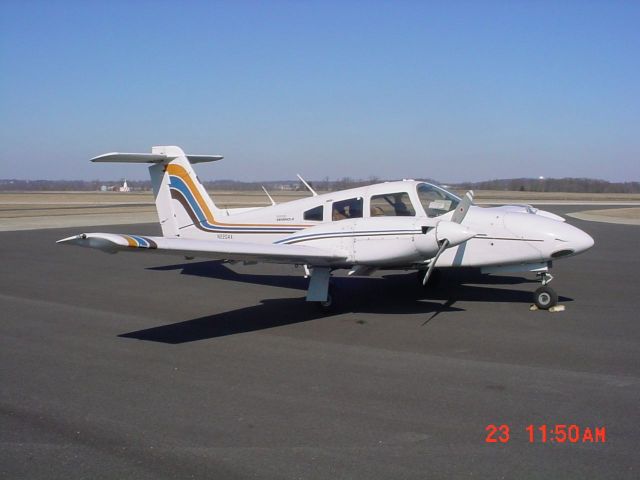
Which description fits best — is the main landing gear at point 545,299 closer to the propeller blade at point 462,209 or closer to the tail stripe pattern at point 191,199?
the propeller blade at point 462,209

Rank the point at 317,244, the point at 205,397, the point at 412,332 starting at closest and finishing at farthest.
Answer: the point at 205,397 → the point at 412,332 → the point at 317,244

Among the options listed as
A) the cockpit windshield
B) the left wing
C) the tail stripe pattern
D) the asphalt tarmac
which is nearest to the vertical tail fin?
the tail stripe pattern

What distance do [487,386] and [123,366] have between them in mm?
4339

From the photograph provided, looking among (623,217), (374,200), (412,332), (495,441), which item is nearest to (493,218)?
(374,200)

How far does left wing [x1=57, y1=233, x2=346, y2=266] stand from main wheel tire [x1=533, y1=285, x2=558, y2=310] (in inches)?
137

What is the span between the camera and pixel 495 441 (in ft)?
16.5

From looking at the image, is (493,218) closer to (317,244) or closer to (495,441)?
(317,244)

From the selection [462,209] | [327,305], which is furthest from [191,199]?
[462,209]

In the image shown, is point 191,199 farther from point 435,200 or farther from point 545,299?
point 545,299

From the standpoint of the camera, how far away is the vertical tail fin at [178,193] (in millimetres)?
12883

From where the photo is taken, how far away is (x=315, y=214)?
1128 cm

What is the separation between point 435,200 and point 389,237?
5.52ft
